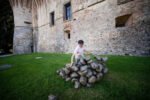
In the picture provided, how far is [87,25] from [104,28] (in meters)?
1.82

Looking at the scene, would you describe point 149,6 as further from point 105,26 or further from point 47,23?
point 47,23

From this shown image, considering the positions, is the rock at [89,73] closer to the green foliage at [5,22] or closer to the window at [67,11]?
the window at [67,11]

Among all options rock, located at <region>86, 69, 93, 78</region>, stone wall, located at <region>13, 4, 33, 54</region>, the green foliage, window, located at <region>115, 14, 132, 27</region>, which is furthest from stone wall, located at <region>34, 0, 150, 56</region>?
the green foliage

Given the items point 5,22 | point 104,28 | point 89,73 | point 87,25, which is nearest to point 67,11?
point 87,25

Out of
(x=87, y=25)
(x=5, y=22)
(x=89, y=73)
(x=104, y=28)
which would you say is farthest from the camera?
(x=5, y=22)

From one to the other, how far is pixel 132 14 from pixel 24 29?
1577cm

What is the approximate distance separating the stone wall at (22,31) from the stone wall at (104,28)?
6.09m

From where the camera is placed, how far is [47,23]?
36.1 ft

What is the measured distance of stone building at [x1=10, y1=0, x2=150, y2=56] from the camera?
15.8 feet

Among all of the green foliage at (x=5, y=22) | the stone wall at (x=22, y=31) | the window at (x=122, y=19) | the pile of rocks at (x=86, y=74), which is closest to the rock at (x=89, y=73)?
the pile of rocks at (x=86, y=74)

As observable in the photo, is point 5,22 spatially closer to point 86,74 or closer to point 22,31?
point 22,31

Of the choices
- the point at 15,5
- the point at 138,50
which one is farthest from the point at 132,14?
the point at 15,5

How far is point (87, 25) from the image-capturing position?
6992 millimetres

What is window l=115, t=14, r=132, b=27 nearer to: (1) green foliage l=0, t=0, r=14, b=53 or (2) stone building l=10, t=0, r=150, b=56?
(2) stone building l=10, t=0, r=150, b=56
